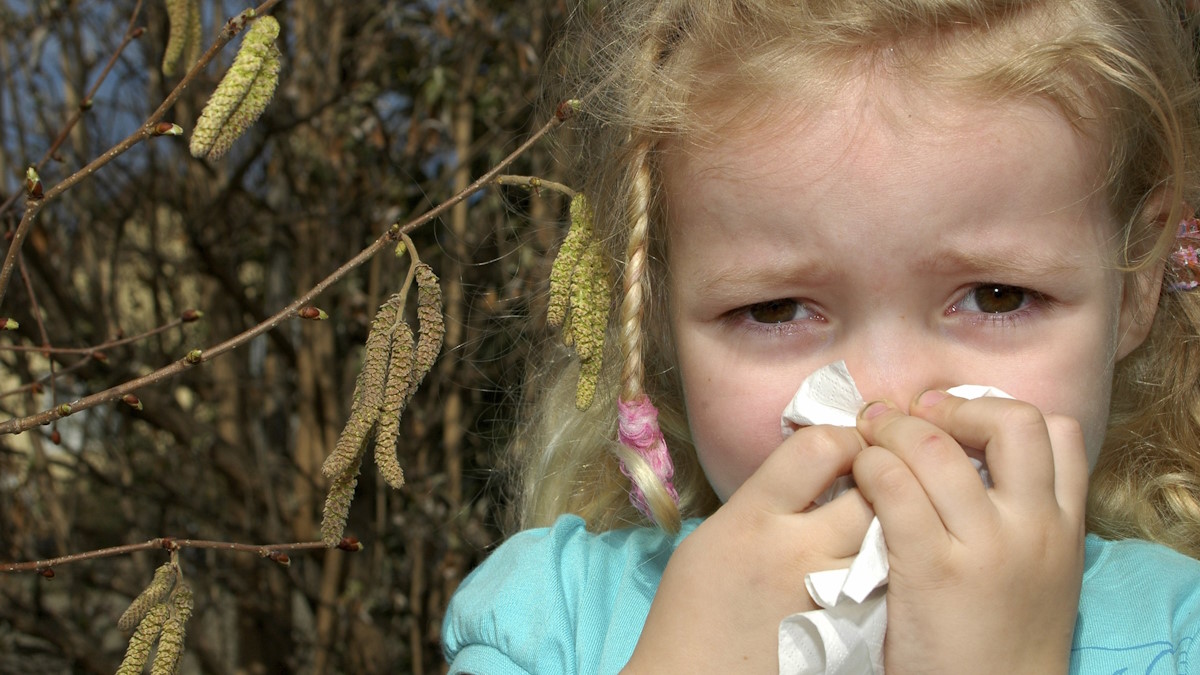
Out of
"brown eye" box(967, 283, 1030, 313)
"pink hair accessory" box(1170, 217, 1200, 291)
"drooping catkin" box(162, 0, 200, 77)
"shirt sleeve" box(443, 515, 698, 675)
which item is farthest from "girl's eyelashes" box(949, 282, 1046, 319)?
"drooping catkin" box(162, 0, 200, 77)

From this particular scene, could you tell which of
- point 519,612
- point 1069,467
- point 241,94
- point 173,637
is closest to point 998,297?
point 1069,467

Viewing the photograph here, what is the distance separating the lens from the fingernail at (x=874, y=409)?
1.34 metres

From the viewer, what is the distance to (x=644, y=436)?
1.68 metres

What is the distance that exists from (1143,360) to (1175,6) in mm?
530

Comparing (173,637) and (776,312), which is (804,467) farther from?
(173,637)

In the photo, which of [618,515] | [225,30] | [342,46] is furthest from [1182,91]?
[342,46]

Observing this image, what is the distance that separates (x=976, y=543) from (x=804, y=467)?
0.68ft

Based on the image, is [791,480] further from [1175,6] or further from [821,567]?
[1175,6]

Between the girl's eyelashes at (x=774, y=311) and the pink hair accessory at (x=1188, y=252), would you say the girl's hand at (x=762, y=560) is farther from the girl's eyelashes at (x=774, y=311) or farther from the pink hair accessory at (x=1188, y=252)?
the pink hair accessory at (x=1188, y=252)

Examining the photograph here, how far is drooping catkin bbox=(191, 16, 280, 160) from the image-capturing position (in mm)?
1266

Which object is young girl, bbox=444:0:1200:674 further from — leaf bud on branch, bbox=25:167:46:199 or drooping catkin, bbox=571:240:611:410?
leaf bud on branch, bbox=25:167:46:199

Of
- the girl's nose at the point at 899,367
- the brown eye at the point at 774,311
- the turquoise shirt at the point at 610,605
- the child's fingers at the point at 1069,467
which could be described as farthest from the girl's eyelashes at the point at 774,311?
the turquoise shirt at the point at 610,605

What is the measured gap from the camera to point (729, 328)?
1527mm

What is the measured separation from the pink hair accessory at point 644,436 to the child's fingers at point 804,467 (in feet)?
1.11
